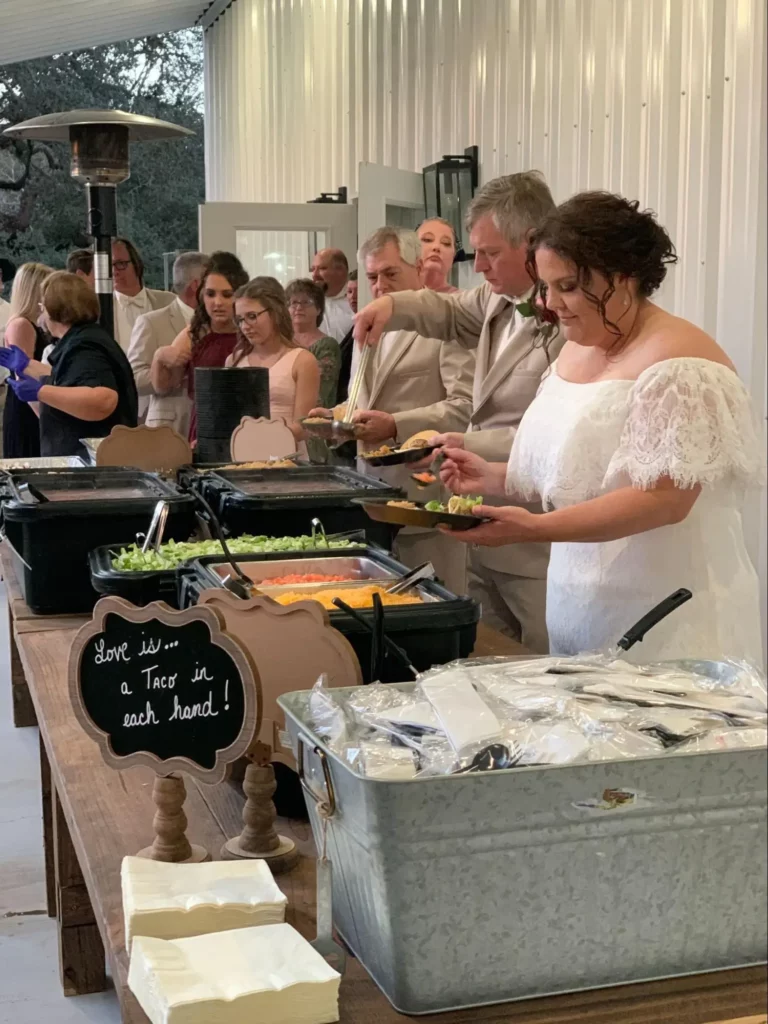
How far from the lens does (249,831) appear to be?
122 centimetres

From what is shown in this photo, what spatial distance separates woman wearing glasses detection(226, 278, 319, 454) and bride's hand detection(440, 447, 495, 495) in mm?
1712

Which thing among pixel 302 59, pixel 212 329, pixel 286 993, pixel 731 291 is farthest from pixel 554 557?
pixel 302 59

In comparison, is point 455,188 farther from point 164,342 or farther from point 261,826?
point 261,826

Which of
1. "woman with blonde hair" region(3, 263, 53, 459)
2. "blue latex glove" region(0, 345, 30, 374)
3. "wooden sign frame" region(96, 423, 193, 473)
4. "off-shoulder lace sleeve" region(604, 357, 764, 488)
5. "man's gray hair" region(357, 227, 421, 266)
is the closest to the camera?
"off-shoulder lace sleeve" region(604, 357, 764, 488)

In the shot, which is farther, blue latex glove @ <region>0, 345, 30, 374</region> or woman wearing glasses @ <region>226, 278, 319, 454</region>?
blue latex glove @ <region>0, 345, 30, 374</region>

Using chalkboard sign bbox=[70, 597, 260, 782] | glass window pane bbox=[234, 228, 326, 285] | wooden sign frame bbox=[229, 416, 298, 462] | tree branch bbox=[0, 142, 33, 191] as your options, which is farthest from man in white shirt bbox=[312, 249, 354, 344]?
tree branch bbox=[0, 142, 33, 191]

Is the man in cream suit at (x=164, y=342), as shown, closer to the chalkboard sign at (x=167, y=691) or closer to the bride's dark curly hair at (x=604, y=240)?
the bride's dark curly hair at (x=604, y=240)

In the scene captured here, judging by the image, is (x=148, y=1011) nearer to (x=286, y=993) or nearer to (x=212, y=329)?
(x=286, y=993)

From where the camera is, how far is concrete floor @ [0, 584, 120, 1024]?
2.27 meters

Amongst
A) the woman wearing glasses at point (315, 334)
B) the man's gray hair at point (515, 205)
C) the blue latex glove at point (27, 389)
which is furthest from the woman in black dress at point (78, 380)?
the man's gray hair at point (515, 205)

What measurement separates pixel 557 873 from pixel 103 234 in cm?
417

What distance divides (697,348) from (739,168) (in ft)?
5.28

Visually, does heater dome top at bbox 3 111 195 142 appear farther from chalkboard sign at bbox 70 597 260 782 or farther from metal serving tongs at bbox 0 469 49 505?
chalkboard sign at bbox 70 597 260 782

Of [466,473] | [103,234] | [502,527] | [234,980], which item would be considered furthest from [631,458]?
[103,234]
